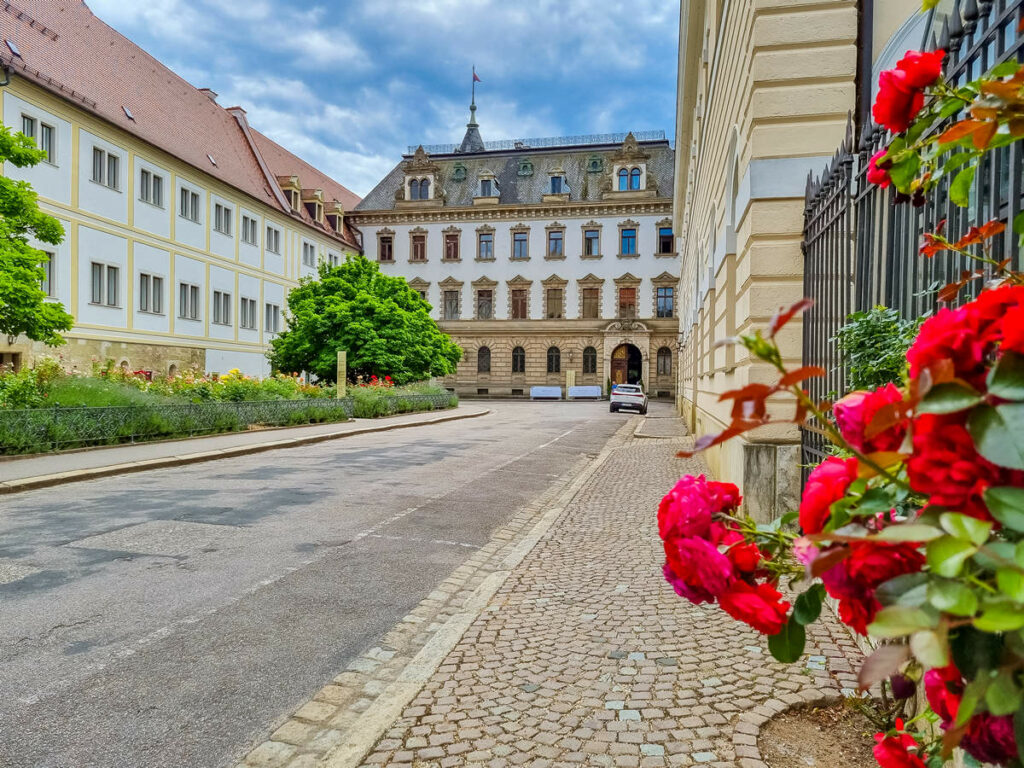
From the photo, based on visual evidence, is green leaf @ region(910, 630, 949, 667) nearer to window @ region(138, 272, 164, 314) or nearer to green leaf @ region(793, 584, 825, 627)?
green leaf @ region(793, 584, 825, 627)

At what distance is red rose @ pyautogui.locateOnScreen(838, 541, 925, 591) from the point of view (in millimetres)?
885

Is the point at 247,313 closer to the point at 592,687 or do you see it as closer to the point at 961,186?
the point at 592,687

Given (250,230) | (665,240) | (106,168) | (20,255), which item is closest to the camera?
(20,255)

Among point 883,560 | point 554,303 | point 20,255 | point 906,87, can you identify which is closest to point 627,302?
point 554,303

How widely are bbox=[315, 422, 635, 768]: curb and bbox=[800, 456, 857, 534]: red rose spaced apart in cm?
250

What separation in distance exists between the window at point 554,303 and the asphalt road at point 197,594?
44.7 meters

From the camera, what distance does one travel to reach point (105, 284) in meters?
30.0

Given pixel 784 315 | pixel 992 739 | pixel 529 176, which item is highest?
pixel 529 176

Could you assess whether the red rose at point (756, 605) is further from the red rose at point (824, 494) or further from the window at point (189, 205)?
the window at point (189, 205)

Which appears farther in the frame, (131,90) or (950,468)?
(131,90)

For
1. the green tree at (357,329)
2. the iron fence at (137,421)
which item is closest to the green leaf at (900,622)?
the iron fence at (137,421)

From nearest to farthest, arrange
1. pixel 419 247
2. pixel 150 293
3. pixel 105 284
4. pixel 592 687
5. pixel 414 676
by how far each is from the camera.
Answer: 1. pixel 592 687
2. pixel 414 676
3. pixel 105 284
4. pixel 150 293
5. pixel 419 247

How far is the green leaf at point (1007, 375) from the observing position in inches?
30.2

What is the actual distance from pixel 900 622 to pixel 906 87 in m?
1.17
